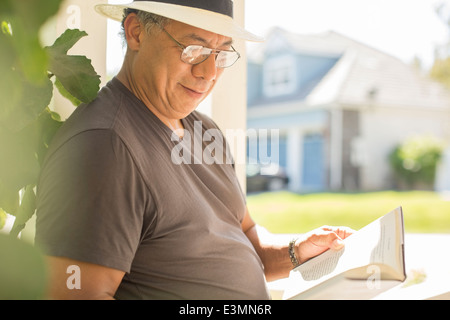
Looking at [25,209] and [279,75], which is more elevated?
[279,75]

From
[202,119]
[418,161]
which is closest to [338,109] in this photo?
[418,161]

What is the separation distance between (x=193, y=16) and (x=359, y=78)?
14341 mm

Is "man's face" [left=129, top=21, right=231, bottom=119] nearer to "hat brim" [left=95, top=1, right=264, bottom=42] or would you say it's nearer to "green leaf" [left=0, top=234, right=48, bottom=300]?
"hat brim" [left=95, top=1, right=264, bottom=42]

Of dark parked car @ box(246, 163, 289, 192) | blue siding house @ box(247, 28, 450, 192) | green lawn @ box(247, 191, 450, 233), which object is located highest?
blue siding house @ box(247, 28, 450, 192)

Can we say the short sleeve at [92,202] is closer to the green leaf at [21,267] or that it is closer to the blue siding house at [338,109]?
the green leaf at [21,267]

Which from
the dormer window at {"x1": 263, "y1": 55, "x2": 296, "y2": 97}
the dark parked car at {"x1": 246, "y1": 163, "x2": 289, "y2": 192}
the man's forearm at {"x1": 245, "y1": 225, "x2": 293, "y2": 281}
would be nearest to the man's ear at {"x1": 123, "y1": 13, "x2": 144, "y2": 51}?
the man's forearm at {"x1": 245, "y1": 225, "x2": 293, "y2": 281}

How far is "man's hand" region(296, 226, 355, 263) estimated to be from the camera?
1.52 m

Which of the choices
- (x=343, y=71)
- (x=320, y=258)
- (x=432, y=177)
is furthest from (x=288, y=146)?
(x=320, y=258)

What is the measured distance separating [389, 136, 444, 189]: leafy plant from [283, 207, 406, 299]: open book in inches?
544

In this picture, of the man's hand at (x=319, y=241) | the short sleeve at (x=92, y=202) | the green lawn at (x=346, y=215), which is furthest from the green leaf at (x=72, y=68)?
the green lawn at (x=346, y=215)

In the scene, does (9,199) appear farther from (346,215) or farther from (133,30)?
(346,215)

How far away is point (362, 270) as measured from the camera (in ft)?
3.66

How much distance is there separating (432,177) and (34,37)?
15.1m

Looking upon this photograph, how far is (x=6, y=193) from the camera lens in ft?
3.76
